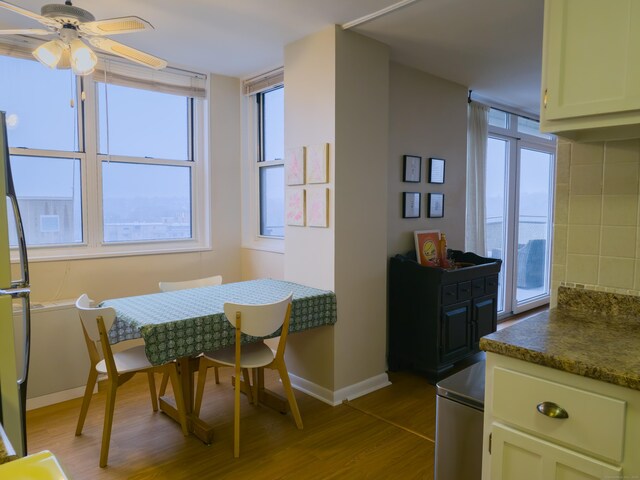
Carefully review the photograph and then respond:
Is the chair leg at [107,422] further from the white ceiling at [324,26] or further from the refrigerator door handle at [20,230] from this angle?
the white ceiling at [324,26]

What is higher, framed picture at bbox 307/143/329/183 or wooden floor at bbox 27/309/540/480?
framed picture at bbox 307/143/329/183

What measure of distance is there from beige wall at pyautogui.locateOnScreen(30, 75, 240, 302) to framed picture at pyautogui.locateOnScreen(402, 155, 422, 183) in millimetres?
1599

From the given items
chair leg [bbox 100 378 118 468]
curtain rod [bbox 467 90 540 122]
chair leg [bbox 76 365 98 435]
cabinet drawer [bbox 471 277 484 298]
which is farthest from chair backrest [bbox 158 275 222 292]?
curtain rod [bbox 467 90 540 122]

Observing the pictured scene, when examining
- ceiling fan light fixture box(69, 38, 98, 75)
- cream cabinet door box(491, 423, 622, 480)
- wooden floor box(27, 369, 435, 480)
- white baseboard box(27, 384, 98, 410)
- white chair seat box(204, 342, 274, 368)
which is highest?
ceiling fan light fixture box(69, 38, 98, 75)

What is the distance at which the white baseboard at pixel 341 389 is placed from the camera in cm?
316

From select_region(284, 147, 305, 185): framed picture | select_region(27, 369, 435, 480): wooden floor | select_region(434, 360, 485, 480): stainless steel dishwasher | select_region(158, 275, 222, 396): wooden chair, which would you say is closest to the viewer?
select_region(434, 360, 485, 480): stainless steel dishwasher

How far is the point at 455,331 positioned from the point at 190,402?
6.82ft

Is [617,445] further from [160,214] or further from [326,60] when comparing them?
[160,214]

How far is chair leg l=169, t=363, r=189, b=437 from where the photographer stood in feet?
8.34

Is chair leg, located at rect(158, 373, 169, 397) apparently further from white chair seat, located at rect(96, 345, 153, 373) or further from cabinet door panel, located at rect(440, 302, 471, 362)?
cabinet door panel, located at rect(440, 302, 471, 362)

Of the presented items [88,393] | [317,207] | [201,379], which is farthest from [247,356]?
[317,207]

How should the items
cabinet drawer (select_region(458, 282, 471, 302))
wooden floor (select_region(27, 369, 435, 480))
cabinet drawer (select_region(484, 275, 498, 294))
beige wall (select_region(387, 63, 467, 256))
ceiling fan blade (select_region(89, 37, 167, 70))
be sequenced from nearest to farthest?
1. ceiling fan blade (select_region(89, 37, 167, 70))
2. wooden floor (select_region(27, 369, 435, 480))
3. cabinet drawer (select_region(458, 282, 471, 302))
4. beige wall (select_region(387, 63, 467, 256))
5. cabinet drawer (select_region(484, 275, 498, 294))

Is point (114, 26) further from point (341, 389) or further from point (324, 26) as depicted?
point (341, 389)

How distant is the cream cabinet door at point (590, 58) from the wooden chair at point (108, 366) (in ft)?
7.42
